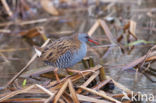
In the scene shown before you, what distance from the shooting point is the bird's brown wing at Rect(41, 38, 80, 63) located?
142 inches

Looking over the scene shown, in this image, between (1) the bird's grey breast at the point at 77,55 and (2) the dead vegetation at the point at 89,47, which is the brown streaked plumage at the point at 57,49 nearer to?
(1) the bird's grey breast at the point at 77,55

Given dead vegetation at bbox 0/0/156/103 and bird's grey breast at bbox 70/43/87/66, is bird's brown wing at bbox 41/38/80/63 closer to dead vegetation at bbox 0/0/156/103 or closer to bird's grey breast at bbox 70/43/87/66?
bird's grey breast at bbox 70/43/87/66

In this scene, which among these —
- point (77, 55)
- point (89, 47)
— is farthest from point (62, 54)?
point (89, 47)

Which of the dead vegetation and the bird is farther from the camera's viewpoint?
the bird

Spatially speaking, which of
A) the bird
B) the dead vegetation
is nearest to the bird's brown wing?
the bird

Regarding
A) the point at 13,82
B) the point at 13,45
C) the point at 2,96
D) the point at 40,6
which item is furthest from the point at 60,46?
the point at 40,6

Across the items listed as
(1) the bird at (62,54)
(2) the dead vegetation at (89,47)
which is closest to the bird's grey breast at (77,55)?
(1) the bird at (62,54)

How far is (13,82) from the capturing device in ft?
11.6

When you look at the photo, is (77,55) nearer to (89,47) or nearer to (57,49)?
(57,49)

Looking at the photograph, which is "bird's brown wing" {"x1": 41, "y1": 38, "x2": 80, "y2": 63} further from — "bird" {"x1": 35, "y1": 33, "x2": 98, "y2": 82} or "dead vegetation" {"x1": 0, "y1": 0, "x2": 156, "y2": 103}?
"dead vegetation" {"x1": 0, "y1": 0, "x2": 156, "y2": 103}

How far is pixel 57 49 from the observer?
364cm

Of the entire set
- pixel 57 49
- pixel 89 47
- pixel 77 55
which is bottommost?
pixel 89 47

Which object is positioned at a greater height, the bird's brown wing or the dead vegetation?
the bird's brown wing

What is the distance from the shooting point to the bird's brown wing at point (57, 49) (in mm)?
3604
